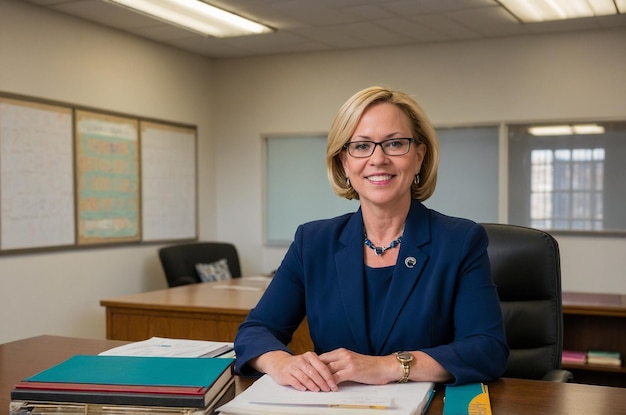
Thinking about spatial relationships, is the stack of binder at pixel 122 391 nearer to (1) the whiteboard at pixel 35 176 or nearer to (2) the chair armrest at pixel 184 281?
(1) the whiteboard at pixel 35 176

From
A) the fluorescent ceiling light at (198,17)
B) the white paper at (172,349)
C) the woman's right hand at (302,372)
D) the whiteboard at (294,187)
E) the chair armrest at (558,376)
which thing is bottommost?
the chair armrest at (558,376)

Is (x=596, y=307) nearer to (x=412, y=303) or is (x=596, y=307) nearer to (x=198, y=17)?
(x=412, y=303)

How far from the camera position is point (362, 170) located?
1737mm

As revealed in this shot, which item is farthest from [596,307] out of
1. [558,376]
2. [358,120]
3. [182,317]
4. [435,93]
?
[435,93]

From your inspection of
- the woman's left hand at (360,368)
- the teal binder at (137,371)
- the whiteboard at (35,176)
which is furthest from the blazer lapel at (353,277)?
the whiteboard at (35,176)

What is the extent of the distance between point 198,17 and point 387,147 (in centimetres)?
370

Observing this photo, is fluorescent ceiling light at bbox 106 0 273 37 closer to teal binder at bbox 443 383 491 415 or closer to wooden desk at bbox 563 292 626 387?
wooden desk at bbox 563 292 626 387

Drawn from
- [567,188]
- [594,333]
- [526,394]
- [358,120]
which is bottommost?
[594,333]

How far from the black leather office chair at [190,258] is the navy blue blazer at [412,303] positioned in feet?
12.3

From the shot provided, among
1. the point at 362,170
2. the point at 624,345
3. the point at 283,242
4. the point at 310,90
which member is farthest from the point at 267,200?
the point at 362,170

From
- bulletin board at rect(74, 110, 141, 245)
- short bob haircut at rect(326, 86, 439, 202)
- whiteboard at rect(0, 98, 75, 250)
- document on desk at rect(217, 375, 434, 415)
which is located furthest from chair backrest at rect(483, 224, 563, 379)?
bulletin board at rect(74, 110, 141, 245)

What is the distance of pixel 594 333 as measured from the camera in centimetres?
371

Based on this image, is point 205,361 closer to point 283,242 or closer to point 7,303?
point 7,303

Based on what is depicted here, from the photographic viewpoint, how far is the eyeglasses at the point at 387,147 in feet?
5.69
